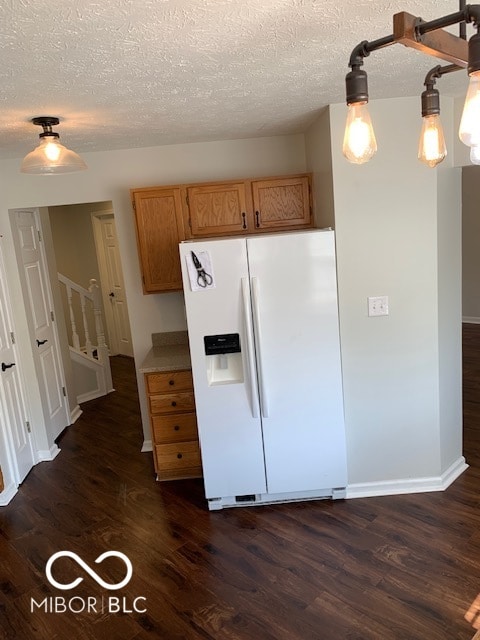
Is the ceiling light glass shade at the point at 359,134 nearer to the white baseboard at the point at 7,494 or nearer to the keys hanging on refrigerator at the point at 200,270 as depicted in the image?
the keys hanging on refrigerator at the point at 200,270

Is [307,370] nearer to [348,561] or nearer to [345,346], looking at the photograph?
[345,346]

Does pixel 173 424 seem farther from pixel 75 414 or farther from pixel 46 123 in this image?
pixel 46 123

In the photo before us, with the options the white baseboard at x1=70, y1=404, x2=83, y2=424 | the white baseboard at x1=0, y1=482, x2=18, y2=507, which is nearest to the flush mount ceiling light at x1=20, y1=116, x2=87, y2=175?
the white baseboard at x1=0, y1=482, x2=18, y2=507

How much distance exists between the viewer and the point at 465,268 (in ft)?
23.2

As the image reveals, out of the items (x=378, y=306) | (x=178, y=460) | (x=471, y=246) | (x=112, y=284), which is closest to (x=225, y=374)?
(x=178, y=460)

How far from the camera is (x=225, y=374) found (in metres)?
2.92

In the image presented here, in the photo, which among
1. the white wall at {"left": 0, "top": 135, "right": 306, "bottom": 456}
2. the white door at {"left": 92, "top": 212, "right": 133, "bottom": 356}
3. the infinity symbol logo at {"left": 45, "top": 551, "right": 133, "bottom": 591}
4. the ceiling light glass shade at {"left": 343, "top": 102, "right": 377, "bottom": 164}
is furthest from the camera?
the white door at {"left": 92, "top": 212, "right": 133, "bottom": 356}

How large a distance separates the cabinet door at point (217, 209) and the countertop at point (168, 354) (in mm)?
885

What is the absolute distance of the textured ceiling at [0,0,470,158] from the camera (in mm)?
1371

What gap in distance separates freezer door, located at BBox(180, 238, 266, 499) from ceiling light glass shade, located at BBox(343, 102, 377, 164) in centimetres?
152

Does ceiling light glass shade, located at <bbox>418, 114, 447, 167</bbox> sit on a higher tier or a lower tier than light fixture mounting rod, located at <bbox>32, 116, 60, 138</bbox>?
lower

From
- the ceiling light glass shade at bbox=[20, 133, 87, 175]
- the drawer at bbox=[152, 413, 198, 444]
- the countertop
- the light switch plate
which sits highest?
the ceiling light glass shade at bbox=[20, 133, 87, 175]

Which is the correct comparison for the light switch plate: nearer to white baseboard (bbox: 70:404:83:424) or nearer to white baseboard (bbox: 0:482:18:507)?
white baseboard (bbox: 0:482:18:507)

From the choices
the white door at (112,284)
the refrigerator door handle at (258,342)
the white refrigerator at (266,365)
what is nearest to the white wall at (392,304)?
the white refrigerator at (266,365)
